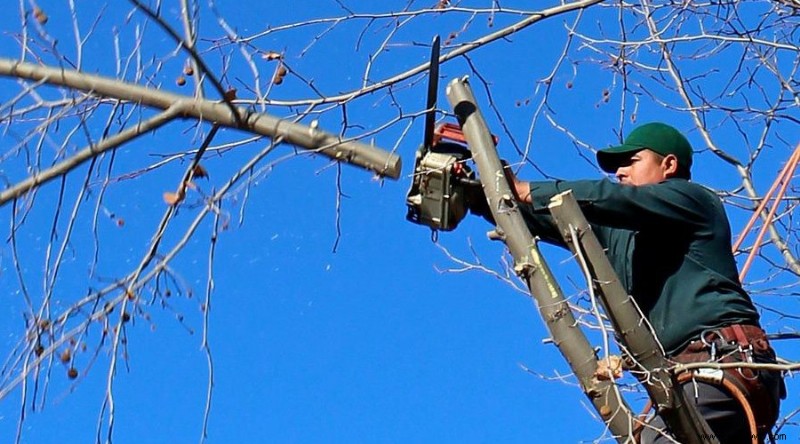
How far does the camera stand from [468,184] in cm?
425

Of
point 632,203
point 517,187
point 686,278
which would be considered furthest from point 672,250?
point 517,187

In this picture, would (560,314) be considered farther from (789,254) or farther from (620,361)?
(789,254)

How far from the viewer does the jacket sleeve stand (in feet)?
13.5

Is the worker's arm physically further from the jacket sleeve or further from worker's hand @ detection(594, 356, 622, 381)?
worker's hand @ detection(594, 356, 622, 381)

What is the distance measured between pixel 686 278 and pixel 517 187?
63 cm

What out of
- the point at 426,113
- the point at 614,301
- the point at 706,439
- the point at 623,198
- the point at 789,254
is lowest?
the point at 706,439

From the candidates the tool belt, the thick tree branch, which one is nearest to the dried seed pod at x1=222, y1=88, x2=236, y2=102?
the thick tree branch

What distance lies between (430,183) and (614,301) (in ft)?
2.38

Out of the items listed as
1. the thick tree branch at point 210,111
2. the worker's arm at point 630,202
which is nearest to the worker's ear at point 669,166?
the worker's arm at point 630,202

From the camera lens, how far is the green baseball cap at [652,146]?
481cm

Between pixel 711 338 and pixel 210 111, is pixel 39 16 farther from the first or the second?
pixel 711 338

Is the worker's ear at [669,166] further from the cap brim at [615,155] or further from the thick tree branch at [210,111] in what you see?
the thick tree branch at [210,111]

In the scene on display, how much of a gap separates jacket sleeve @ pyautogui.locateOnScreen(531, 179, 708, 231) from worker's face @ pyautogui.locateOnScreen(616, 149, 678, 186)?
16.8 inches

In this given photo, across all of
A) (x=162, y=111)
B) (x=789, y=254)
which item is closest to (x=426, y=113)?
(x=162, y=111)
